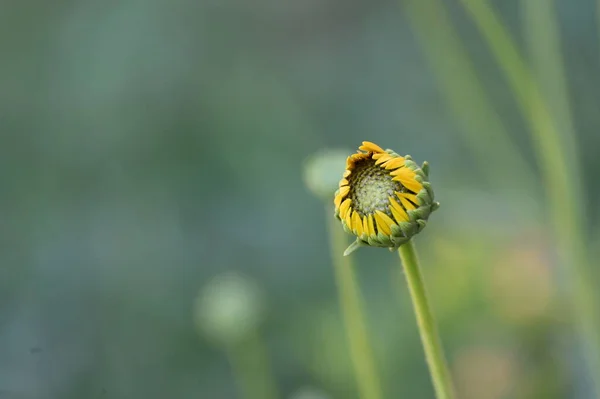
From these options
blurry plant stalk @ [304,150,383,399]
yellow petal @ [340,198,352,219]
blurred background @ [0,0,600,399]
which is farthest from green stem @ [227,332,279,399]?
yellow petal @ [340,198,352,219]

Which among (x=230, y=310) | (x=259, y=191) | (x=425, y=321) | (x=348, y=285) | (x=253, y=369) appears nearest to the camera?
(x=425, y=321)

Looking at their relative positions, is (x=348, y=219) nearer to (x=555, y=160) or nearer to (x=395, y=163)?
(x=395, y=163)

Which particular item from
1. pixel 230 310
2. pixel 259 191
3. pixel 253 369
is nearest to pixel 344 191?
pixel 230 310

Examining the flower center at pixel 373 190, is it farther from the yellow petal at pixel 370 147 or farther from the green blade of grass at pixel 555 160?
the green blade of grass at pixel 555 160

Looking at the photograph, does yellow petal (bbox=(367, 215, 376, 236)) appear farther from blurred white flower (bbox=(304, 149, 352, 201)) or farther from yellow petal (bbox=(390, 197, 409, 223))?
blurred white flower (bbox=(304, 149, 352, 201))

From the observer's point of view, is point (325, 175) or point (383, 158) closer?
point (383, 158)

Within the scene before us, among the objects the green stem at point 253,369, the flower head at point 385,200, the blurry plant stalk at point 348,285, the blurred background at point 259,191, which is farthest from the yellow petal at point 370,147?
the green stem at point 253,369

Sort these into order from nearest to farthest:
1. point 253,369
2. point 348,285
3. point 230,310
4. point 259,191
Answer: point 348,285 < point 230,310 < point 253,369 < point 259,191

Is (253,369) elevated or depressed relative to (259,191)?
depressed
